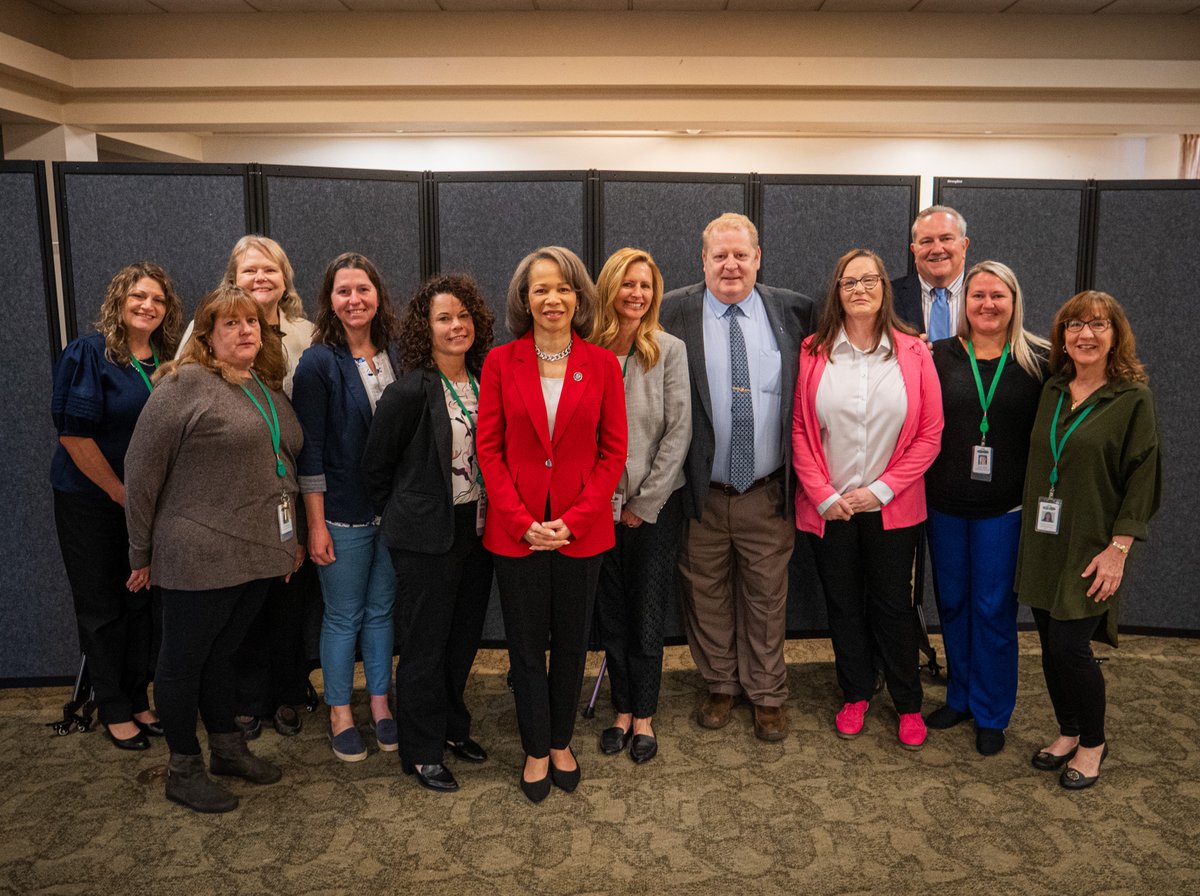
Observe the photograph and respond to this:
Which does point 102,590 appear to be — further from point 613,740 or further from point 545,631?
point 613,740

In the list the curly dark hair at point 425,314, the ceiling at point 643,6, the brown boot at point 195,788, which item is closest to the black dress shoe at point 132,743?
the brown boot at point 195,788

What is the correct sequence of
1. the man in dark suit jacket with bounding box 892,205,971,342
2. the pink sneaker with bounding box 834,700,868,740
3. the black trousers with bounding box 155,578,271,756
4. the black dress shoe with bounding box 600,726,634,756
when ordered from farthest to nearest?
the man in dark suit jacket with bounding box 892,205,971,342 < the pink sneaker with bounding box 834,700,868,740 < the black dress shoe with bounding box 600,726,634,756 < the black trousers with bounding box 155,578,271,756

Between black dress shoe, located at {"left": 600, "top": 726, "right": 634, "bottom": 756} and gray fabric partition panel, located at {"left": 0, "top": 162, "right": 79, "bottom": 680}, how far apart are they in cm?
205

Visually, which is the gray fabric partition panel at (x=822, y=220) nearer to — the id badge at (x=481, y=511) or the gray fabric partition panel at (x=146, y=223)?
the id badge at (x=481, y=511)

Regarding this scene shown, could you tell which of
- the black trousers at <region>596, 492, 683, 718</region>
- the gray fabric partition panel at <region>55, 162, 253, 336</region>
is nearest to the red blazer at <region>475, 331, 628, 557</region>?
the black trousers at <region>596, 492, 683, 718</region>

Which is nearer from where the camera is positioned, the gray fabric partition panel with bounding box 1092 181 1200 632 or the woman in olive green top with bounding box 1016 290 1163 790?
the woman in olive green top with bounding box 1016 290 1163 790

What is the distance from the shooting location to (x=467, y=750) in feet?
8.12

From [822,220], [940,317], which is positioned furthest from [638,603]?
[822,220]

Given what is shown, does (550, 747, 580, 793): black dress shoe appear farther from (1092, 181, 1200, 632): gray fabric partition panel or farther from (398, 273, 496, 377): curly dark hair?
(1092, 181, 1200, 632): gray fabric partition panel

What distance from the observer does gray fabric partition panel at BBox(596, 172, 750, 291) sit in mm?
3113

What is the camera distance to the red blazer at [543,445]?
2070mm

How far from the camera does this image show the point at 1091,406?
2215mm

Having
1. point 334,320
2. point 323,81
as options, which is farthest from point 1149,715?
point 323,81

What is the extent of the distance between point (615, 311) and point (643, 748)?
52.4 inches
